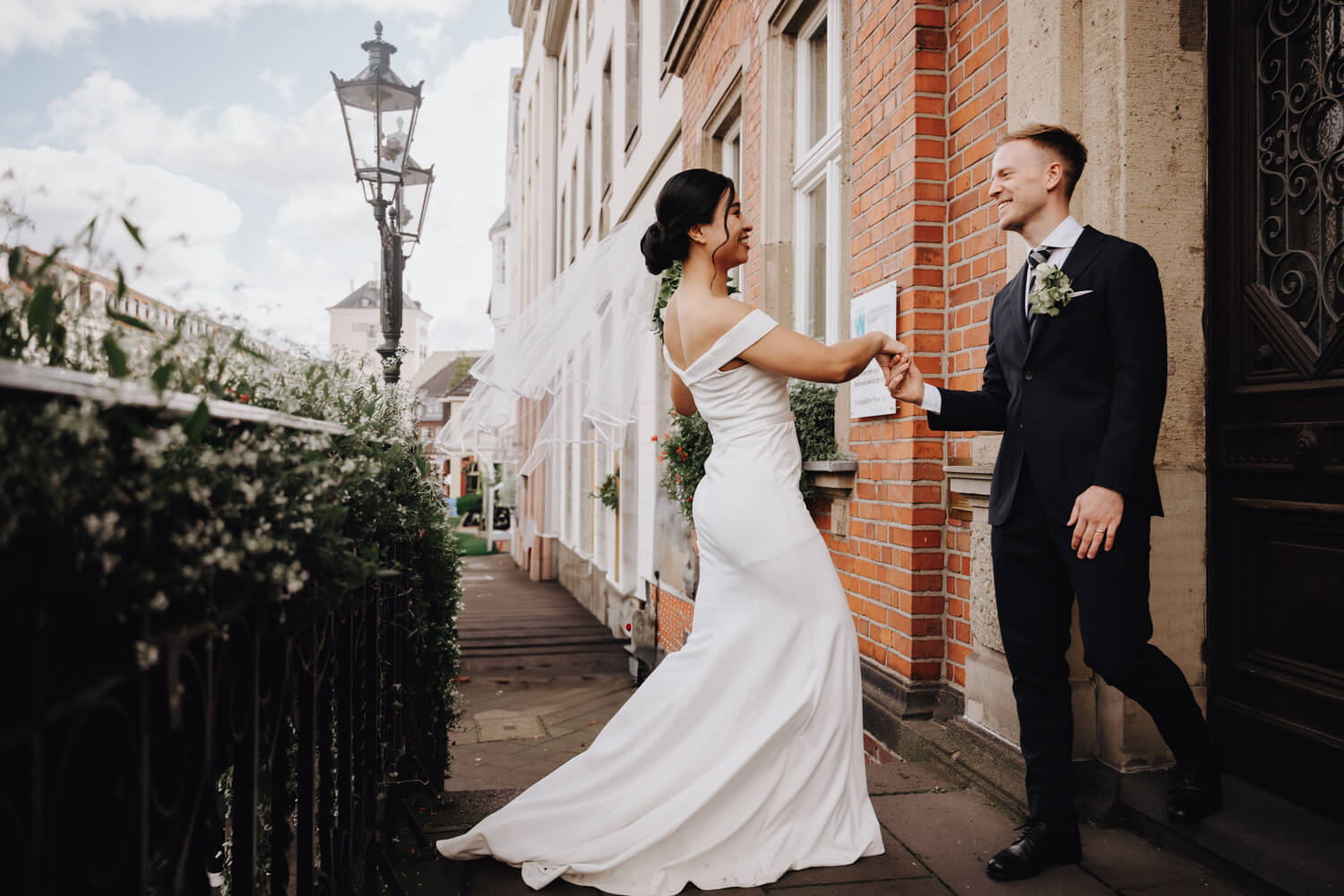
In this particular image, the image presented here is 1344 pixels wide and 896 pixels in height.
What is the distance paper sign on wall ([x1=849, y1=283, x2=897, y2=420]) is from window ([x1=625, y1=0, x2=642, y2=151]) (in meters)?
8.65

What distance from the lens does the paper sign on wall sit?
4219 millimetres

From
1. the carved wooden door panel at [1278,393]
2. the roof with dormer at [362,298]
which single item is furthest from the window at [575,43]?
the roof with dormer at [362,298]

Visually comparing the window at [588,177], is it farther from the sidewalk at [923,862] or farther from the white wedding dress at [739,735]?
the white wedding dress at [739,735]

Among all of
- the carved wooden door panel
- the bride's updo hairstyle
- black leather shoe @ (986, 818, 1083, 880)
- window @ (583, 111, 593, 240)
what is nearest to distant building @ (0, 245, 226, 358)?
the bride's updo hairstyle

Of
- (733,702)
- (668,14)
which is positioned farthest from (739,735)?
(668,14)

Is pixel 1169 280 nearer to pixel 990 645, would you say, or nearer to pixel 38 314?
pixel 990 645

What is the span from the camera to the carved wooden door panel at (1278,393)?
8.88ft

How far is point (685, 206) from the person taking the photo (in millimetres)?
3023

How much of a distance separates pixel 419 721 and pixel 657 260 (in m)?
2.07

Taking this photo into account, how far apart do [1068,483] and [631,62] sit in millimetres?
11383

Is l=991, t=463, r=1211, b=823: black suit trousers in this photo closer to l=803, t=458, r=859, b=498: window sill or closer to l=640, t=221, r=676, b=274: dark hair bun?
l=640, t=221, r=676, b=274: dark hair bun

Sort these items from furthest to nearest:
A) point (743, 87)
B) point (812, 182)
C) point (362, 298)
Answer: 1. point (362, 298)
2. point (743, 87)
3. point (812, 182)

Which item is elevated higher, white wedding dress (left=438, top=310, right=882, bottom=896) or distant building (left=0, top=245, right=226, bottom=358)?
distant building (left=0, top=245, right=226, bottom=358)

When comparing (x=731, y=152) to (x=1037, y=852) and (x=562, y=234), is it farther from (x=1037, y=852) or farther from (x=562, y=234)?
(x=562, y=234)
